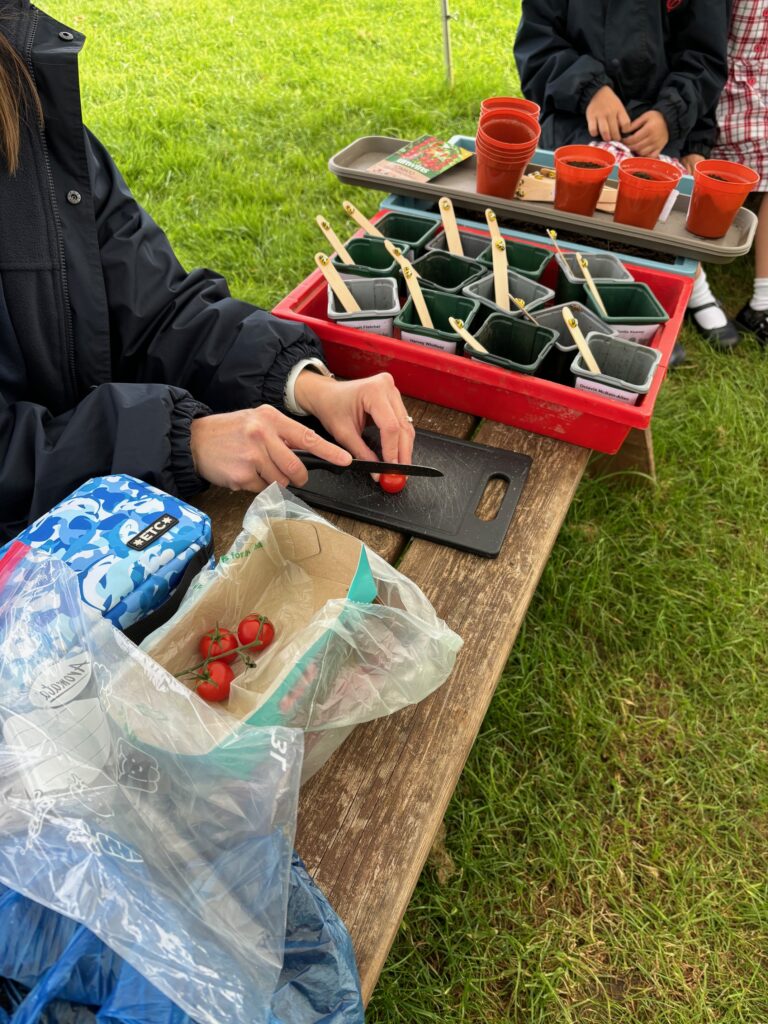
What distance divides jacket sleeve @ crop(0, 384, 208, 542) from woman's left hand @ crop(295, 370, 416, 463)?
0.77 feet

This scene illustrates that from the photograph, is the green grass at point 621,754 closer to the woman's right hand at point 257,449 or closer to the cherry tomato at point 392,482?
the cherry tomato at point 392,482

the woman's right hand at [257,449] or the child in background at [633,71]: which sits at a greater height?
the child in background at [633,71]

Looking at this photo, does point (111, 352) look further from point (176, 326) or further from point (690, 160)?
point (690, 160)

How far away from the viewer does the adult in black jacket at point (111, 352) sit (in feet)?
3.50

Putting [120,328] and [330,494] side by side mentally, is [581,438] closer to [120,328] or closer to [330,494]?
→ [330,494]

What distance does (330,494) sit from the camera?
1199mm

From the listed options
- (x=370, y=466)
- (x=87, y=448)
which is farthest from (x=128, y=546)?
(x=370, y=466)

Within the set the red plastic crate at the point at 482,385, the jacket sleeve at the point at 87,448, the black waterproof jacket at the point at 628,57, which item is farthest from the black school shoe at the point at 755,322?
the jacket sleeve at the point at 87,448

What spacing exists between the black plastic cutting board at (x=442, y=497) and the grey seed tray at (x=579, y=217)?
876 millimetres

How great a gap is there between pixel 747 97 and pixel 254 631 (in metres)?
2.90

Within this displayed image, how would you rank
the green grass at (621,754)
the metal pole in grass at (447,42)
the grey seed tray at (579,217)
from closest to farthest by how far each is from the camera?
the green grass at (621,754)
the grey seed tray at (579,217)
the metal pole in grass at (447,42)

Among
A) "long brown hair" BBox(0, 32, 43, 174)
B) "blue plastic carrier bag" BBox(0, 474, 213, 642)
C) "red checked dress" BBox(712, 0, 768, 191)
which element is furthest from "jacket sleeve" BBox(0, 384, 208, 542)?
"red checked dress" BBox(712, 0, 768, 191)

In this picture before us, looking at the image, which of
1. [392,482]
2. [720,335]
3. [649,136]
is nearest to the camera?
[392,482]

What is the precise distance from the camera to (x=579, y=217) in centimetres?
183
